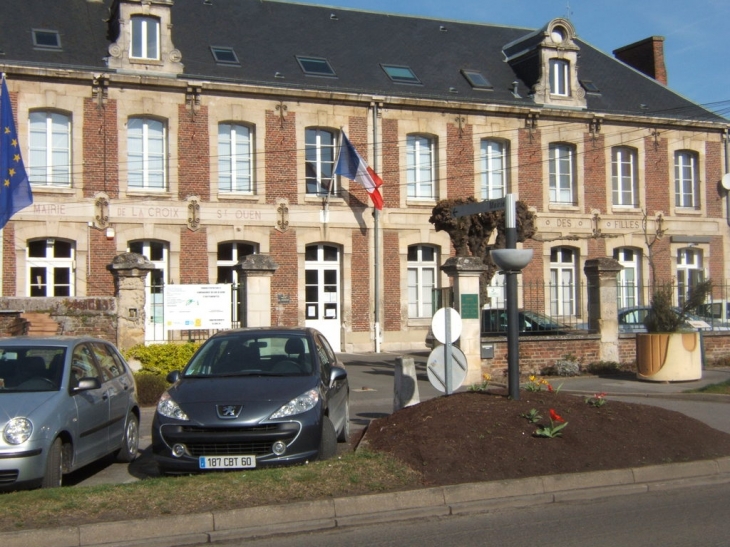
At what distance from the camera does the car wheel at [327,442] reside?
869cm

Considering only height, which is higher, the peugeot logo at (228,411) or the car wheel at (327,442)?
the peugeot logo at (228,411)

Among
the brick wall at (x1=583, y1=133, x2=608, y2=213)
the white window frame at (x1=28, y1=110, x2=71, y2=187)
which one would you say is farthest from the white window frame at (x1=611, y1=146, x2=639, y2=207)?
the white window frame at (x1=28, y1=110, x2=71, y2=187)

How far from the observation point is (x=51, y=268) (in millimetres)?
23500

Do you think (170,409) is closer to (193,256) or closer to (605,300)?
(605,300)

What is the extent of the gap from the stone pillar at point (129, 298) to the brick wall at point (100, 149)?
832 centimetres

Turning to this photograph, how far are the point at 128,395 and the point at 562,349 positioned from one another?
447 inches

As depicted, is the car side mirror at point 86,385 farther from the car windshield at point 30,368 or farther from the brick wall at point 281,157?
the brick wall at point 281,157

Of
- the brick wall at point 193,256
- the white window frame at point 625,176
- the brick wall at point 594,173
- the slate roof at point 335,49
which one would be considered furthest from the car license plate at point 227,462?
the white window frame at point 625,176

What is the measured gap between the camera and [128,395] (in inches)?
401

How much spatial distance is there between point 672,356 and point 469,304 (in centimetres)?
418

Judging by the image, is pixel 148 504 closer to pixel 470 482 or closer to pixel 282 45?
pixel 470 482

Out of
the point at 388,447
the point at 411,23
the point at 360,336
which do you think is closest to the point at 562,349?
the point at 360,336

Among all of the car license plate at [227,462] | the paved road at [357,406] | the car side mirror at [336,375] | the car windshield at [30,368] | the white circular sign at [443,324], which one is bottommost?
the paved road at [357,406]

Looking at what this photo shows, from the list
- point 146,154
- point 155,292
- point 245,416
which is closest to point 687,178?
point 146,154
